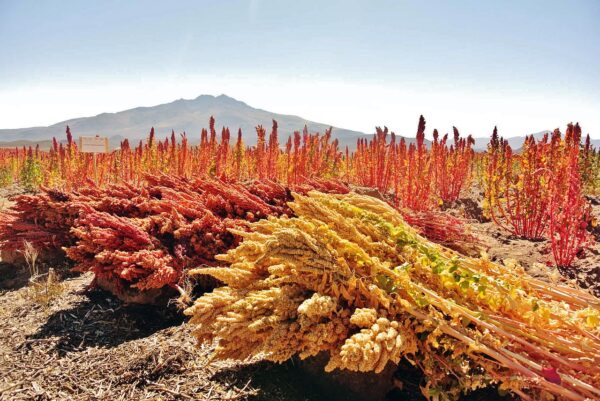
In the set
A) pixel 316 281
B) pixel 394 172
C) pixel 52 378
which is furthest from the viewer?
pixel 394 172

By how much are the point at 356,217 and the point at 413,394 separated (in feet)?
2.99

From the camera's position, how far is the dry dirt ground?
1932 mm

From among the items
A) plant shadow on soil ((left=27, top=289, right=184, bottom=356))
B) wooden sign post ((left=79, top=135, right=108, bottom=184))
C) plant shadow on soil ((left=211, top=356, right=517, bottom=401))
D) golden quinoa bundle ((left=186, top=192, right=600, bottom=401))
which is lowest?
plant shadow on soil ((left=27, top=289, right=184, bottom=356))

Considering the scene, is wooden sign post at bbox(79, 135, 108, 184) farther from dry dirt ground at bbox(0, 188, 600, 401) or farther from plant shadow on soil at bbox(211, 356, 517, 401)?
plant shadow on soil at bbox(211, 356, 517, 401)

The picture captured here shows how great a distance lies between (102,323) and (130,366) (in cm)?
77

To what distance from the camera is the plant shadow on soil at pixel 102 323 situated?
2.62 metres

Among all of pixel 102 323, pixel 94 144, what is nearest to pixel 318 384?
pixel 102 323

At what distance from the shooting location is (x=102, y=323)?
2.84 m

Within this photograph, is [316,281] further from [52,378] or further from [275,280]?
[52,378]

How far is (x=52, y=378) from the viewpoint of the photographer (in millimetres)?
2225

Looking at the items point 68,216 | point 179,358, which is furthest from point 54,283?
point 179,358

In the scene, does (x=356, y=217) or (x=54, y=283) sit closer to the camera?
(x=356, y=217)

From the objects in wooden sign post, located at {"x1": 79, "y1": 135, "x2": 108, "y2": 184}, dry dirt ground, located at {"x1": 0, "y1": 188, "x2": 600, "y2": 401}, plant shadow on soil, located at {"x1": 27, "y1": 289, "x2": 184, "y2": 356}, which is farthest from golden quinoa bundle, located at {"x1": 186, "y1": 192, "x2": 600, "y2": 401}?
wooden sign post, located at {"x1": 79, "y1": 135, "x2": 108, "y2": 184}

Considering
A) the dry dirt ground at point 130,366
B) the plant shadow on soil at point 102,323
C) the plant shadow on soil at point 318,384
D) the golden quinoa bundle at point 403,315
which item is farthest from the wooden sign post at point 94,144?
the golden quinoa bundle at point 403,315
